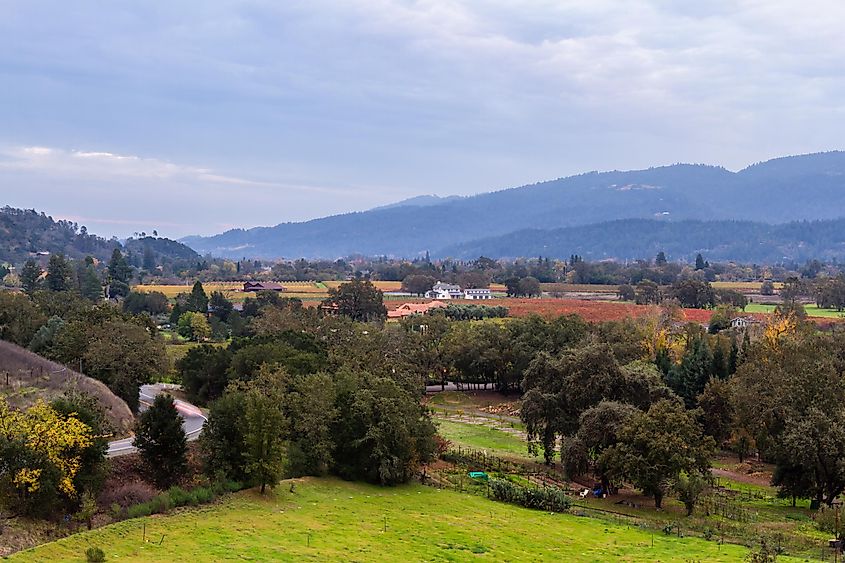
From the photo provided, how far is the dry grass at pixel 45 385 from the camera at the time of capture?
44594mm

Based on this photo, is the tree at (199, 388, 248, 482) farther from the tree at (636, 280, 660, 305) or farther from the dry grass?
the tree at (636, 280, 660, 305)

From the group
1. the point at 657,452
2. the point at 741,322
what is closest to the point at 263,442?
the point at 657,452

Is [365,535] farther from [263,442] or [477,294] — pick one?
[477,294]

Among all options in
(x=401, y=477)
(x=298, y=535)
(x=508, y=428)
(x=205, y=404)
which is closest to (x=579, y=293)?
(x=508, y=428)

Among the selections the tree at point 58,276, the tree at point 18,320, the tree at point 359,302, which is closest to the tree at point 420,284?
the tree at point 359,302

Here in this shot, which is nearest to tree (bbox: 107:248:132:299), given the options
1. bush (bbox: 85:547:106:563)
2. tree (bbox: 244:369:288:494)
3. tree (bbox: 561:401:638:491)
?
tree (bbox: 244:369:288:494)

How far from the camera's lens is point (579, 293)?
19238 centimetres

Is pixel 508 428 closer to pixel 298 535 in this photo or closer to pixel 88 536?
pixel 298 535

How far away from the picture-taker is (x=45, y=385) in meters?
47.2

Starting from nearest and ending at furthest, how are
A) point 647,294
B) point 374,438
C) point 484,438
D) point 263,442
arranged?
point 263,442
point 374,438
point 484,438
point 647,294

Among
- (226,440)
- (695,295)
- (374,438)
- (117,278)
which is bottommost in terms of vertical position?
(374,438)

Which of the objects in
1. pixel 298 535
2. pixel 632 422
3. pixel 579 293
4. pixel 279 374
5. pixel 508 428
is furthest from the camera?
pixel 579 293

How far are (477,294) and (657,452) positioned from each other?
142m

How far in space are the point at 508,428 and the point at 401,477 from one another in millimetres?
26262
